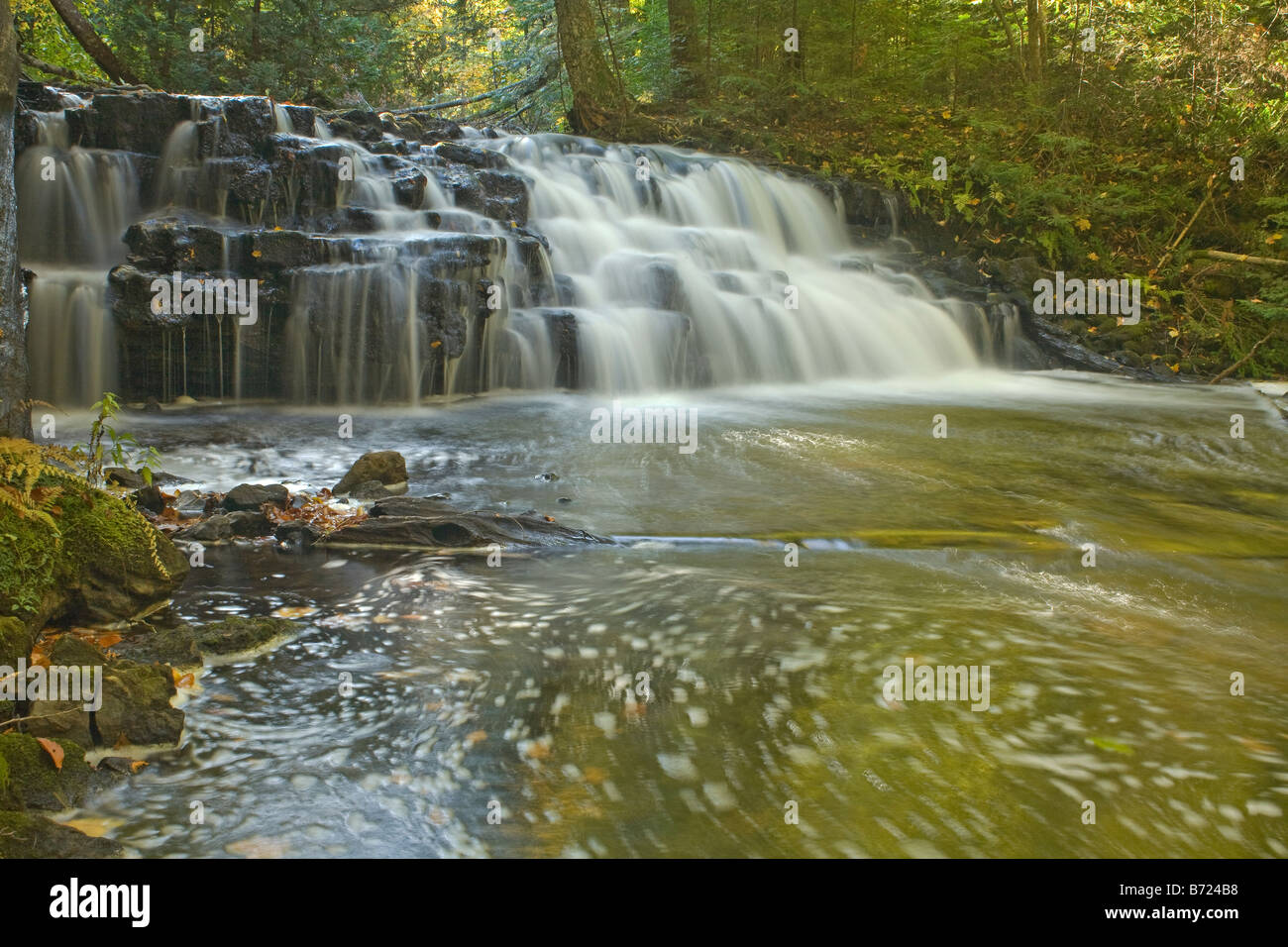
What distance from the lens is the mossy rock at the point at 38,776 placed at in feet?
9.27

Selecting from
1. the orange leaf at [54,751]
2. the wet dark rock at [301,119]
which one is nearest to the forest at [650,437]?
the orange leaf at [54,751]

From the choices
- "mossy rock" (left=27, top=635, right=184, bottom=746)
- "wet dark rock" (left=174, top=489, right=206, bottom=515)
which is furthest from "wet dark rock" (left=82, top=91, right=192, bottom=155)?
"mossy rock" (left=27, top=635, right=184, bottom=746)

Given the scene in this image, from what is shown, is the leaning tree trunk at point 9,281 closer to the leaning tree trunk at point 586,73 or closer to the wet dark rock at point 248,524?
the wet dark rock at point 248,524

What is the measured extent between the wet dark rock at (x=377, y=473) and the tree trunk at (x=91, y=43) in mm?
11613

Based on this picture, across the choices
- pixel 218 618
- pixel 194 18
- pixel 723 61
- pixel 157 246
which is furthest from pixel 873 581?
pixel 723 61

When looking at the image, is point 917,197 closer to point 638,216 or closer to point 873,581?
point 638,216

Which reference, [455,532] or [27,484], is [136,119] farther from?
[27,484]

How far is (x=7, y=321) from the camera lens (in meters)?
5.36

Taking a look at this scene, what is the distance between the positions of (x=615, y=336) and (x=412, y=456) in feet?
15.3

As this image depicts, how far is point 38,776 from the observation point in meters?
2.94

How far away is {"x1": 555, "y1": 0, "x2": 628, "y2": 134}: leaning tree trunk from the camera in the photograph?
1816cm

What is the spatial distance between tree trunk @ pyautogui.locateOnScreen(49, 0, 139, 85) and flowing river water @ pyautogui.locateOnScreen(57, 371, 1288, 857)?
10450mm

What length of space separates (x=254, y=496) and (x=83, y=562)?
1861 mm

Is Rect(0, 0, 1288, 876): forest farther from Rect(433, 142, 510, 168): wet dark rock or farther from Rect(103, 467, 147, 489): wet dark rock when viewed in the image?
Rect(103, 467, 147, 489): wet dark rock
